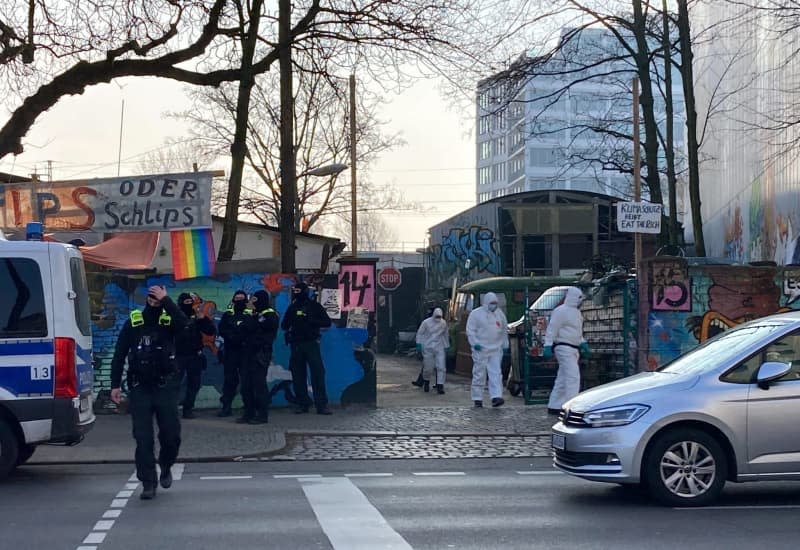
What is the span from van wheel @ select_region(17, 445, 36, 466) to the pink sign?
6.34 meters

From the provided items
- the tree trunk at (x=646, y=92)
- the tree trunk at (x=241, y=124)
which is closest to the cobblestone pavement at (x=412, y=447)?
the tree trunk at (x=241, y=124)

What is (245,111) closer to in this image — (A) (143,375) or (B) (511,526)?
(A) (143,375)

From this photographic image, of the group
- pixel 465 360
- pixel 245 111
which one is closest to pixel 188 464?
pixel 245 111

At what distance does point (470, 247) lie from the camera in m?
42.9

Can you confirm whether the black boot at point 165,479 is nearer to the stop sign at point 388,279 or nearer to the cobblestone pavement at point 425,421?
the cobblestone pavement at point 425,421

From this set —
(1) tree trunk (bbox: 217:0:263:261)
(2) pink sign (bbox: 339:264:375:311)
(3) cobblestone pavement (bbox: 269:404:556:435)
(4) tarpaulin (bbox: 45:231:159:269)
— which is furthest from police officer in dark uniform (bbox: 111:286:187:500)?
(1) tree trunk (bbox: 217:0:263:261)

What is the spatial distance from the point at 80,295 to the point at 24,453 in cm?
171

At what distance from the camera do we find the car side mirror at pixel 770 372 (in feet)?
29.6

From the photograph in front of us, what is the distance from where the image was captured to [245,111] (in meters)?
18.3

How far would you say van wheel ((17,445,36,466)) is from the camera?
11.1 meters

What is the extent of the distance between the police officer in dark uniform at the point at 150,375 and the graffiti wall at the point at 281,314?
21.5ft

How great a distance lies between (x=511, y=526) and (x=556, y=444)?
5.27 ft

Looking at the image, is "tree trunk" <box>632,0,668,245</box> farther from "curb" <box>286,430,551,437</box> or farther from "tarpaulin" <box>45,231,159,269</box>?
"tarpaulin" <box>45,231,159,269</box>

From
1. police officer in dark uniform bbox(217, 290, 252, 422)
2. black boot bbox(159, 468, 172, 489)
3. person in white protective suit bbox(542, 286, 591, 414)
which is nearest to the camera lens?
black boot bbox(159, 468, 172, 489)
